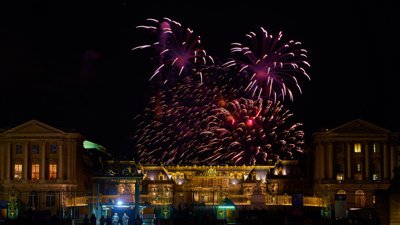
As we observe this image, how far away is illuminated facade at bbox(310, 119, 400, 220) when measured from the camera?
102938 millimetres

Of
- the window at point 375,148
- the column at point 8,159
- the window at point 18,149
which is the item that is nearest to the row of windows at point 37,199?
the column at point 8,159

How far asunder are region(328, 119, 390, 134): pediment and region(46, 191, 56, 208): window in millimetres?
37251

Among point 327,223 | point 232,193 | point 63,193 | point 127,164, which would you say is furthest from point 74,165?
point 327,223

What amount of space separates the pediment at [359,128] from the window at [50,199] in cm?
3725

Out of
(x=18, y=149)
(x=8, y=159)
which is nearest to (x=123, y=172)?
(x=18, y=149)

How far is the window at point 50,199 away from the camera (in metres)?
102

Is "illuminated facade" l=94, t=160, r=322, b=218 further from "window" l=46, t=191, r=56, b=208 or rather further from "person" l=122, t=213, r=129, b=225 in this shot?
"person" l=122, t=213, r=129, b=225

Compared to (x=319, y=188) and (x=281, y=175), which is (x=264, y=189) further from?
(x=319, y=188)

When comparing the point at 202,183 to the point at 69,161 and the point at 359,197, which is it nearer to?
the point at 69,161

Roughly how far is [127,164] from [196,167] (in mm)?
13393

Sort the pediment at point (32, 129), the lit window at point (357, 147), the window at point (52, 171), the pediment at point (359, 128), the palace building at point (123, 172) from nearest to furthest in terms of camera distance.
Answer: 1. the palace building at point (123, 172)
2. the pediment at point (359, 128)
3. the pediment at point (32, 129)
4. the lit window at point (357, 147)
5. the window at point (52, 171)

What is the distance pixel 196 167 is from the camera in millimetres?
129625

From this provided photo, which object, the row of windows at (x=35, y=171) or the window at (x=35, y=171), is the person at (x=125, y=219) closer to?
the row of windows at (x=35, y=171)

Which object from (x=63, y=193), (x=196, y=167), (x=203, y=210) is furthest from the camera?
(x=196, y=167)
